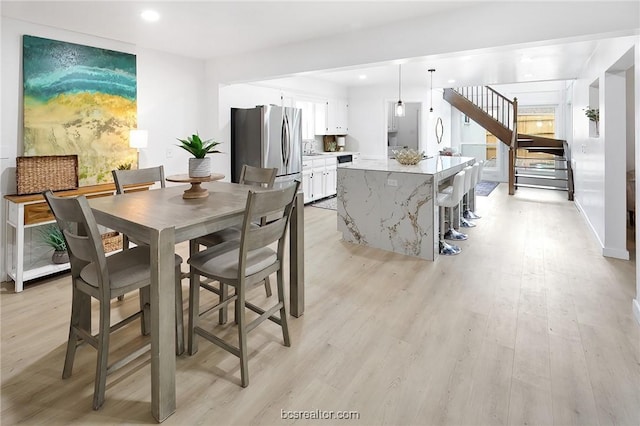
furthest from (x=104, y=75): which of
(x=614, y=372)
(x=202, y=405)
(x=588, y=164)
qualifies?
(x=588, y=164)

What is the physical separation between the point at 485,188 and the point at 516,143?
1.23 m

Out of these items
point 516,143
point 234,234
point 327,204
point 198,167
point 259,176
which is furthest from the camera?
point 516,143

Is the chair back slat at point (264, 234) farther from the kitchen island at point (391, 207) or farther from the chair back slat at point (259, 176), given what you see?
the kitchen island at point (391, 207)

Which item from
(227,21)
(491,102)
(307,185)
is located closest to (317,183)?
(307,185)

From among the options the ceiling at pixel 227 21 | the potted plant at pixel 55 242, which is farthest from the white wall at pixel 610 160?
the potted plant at pixel 55 242

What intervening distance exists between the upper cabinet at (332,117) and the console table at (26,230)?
4.72 m

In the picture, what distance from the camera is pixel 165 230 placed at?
5.76ft

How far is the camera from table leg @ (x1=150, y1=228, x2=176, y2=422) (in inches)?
68.4

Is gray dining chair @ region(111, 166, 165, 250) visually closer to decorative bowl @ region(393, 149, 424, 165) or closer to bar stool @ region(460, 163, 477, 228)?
decorative bowl @ region(393, 149, 424, 165)

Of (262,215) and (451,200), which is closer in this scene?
(262,215)

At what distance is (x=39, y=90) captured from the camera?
359 centimetres

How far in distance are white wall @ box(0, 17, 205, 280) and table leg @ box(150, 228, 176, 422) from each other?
278 cm

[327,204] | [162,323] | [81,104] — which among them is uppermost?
[81,104]

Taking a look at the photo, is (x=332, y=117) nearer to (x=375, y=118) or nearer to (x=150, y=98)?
(x=375, y=118)
